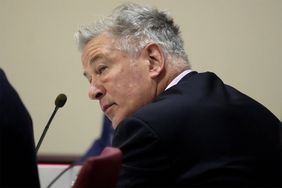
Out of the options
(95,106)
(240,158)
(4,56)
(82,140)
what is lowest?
(82,140)

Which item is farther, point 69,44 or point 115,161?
point 69,44

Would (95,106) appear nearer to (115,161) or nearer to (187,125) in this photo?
(187,125)

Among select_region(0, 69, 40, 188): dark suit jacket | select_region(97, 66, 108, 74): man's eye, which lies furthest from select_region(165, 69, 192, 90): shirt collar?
select_region(0, 69, 40, 188): dark suit jacket

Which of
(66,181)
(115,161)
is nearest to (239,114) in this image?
(115,161)

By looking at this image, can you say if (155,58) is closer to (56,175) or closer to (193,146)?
(193,146)

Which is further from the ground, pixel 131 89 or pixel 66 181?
pixel 131 89

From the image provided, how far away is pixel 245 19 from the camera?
2.40m

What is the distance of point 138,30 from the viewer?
142 centimetres

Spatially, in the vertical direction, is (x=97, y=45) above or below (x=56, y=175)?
above

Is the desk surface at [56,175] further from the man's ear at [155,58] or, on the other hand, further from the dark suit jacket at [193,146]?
the dark suit jacket at [193,146]

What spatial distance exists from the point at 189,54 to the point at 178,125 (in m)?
1.42

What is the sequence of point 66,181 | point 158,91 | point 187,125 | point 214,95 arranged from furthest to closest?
1. point 66,181
2. point 158,91
3. point 214,95
4. point 187,125

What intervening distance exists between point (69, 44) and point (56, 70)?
0.48ft

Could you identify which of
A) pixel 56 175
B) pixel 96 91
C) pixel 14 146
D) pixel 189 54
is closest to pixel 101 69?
pixel 96 91
